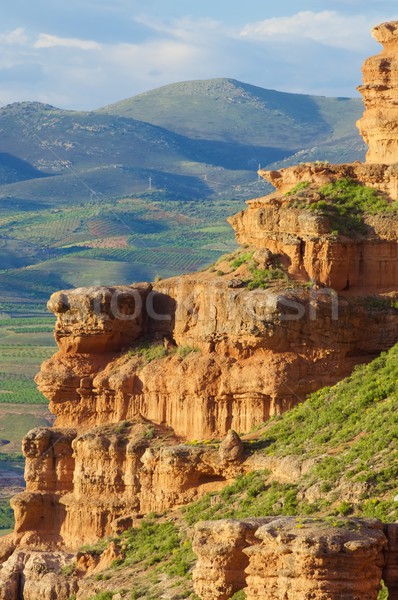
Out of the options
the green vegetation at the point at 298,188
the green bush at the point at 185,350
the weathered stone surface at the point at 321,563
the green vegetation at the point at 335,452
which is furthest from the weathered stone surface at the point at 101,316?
the weathered stone surface at the point at 321,563

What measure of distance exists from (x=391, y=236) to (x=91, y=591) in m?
15.9

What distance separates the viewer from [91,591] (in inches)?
2680

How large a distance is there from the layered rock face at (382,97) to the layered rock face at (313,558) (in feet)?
90.7

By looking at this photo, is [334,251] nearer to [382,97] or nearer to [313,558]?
[382,97]

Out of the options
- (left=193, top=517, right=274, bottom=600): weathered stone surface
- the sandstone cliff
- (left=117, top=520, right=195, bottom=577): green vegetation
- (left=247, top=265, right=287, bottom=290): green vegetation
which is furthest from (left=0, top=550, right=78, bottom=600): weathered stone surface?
(left=193, top=517, right=274, bottom=600): weathered stone surface

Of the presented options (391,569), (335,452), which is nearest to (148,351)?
(335,452)

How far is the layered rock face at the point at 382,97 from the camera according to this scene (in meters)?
74.9

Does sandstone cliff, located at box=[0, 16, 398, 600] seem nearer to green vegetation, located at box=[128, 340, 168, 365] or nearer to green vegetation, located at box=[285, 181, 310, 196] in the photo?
green vegetation, located at box=[128, 340, 168, 365]

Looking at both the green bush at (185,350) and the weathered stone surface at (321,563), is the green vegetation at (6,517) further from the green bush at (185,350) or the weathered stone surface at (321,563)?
the weathered stone surface at (321,563)

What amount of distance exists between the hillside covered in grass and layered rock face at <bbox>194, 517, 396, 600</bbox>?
8.67 meters

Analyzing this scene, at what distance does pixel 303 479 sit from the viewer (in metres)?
63.8

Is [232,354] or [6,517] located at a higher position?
[232,354]

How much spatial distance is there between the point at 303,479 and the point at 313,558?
57.3 feet

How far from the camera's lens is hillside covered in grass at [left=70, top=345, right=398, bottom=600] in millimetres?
60281
